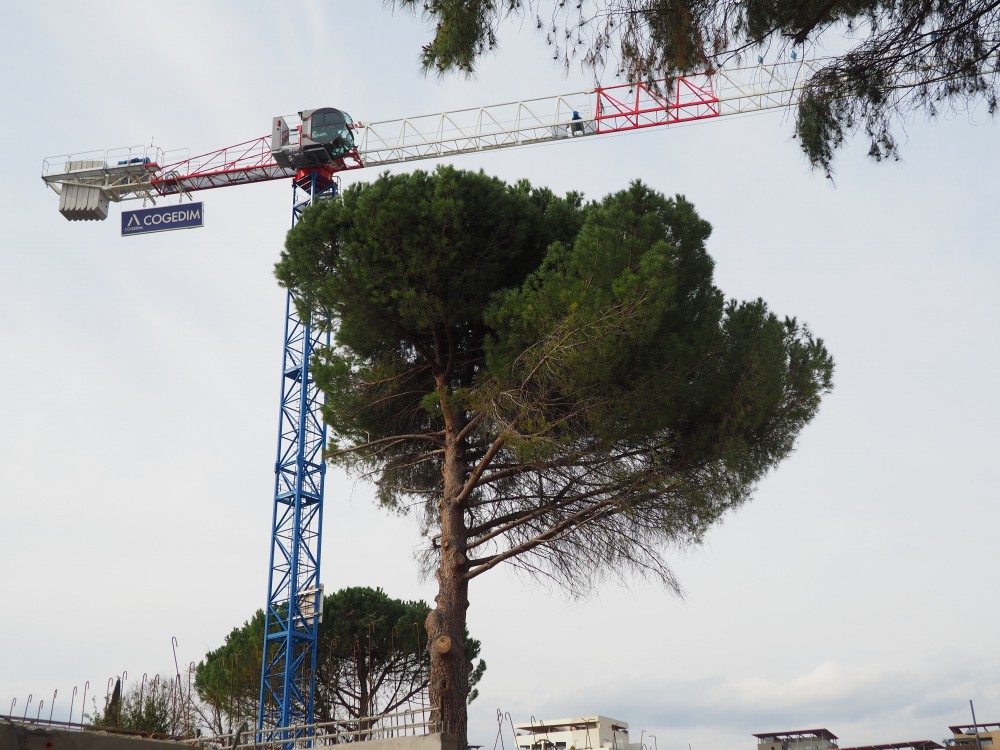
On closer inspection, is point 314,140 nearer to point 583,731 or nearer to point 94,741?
point 94,741

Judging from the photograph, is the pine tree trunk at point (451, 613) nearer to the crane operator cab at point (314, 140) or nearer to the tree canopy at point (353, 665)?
the tree canopy at point (353, 665)

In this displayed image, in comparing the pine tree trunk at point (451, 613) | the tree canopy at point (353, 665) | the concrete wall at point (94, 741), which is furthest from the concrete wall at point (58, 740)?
the tree canopy at point (353, 665)

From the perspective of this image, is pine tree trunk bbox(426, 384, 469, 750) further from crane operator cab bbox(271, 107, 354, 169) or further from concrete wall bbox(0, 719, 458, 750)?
crane operator cab bbox(271, 107, 354, 169)

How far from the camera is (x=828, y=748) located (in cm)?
4203

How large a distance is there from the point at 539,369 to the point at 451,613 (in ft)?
10.7

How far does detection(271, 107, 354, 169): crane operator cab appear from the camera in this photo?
91.0ft

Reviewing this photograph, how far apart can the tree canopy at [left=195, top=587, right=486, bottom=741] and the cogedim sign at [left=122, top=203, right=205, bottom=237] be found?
11.2m

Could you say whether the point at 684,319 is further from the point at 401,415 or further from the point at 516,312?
the point at 401,415

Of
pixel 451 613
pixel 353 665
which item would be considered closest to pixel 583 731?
pixel 353 665

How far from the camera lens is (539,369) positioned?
12.2 meters

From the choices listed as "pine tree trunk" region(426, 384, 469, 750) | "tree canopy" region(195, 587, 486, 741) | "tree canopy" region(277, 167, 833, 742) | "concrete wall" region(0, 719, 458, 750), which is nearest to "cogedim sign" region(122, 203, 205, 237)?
"tree canopy" region(195, 587, 486, 741)

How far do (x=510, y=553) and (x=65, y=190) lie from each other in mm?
24264

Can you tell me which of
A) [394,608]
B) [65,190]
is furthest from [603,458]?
[65,190]

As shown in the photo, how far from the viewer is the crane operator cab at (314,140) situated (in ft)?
91.0
